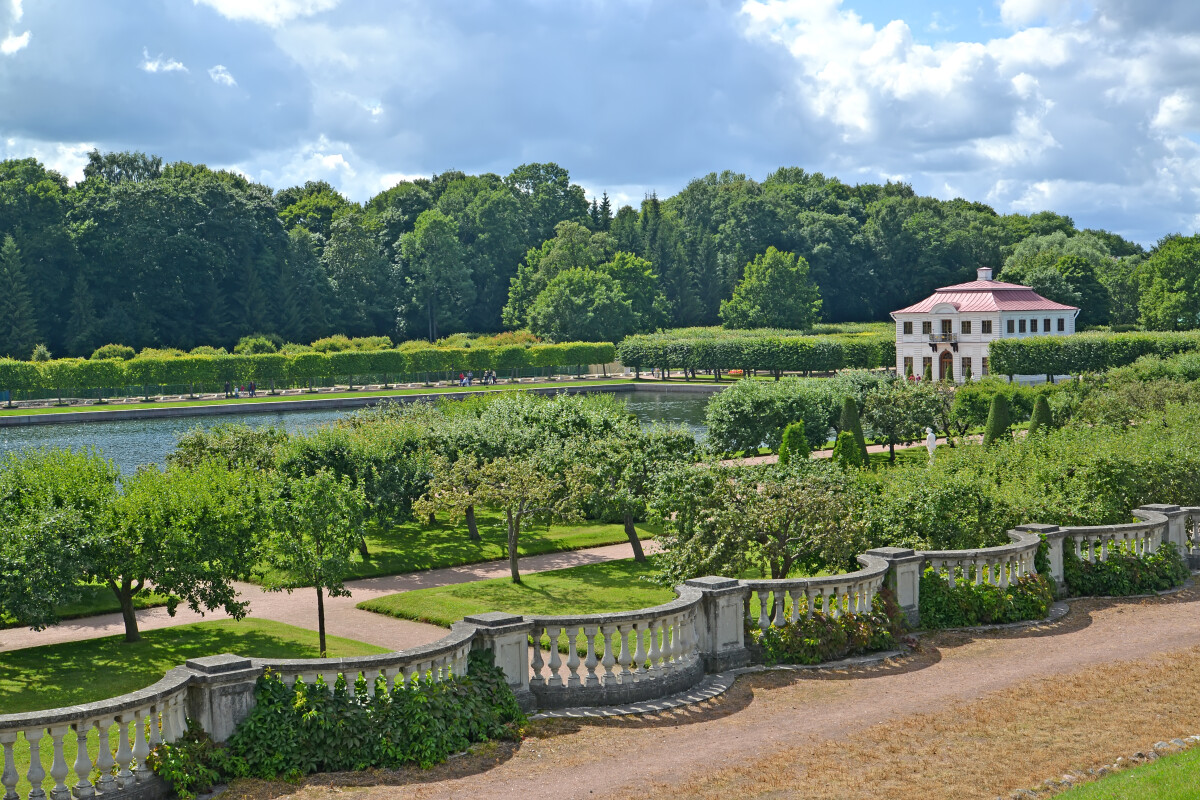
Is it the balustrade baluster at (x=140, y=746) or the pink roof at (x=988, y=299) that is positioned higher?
the pink roof at (x=988, y=299)

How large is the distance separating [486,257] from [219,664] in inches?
4959

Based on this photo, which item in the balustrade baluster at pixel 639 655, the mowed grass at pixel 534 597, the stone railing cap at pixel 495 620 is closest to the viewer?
the stone railing cap at pixel 495 620

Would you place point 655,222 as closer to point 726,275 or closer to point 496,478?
point 726,275

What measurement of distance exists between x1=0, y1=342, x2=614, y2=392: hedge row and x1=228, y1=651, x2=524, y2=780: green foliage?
271 feet

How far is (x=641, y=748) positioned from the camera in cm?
1156

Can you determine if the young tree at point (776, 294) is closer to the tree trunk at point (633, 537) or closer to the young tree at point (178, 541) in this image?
the tree trunk at point (633, 537)

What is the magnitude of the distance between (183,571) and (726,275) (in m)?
126

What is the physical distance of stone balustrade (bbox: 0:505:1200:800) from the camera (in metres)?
9.92

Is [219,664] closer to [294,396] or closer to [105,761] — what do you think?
[105,761]

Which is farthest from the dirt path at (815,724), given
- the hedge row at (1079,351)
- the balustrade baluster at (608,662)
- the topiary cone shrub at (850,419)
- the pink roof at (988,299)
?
the pink roof at (988,299)

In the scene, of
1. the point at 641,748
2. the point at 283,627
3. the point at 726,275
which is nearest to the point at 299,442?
the point at 283,627

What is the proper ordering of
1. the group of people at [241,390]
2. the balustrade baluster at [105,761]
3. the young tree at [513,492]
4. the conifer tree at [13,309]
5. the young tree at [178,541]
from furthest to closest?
the conifer tree at [13,309], the group of people at [241,390], the young tree at [513,492], the young tree at [178,541], the balustrade baluster at [105,761]

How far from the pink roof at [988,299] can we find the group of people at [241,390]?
53391 millimetres

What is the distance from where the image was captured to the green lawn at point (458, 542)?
26.4 meters
